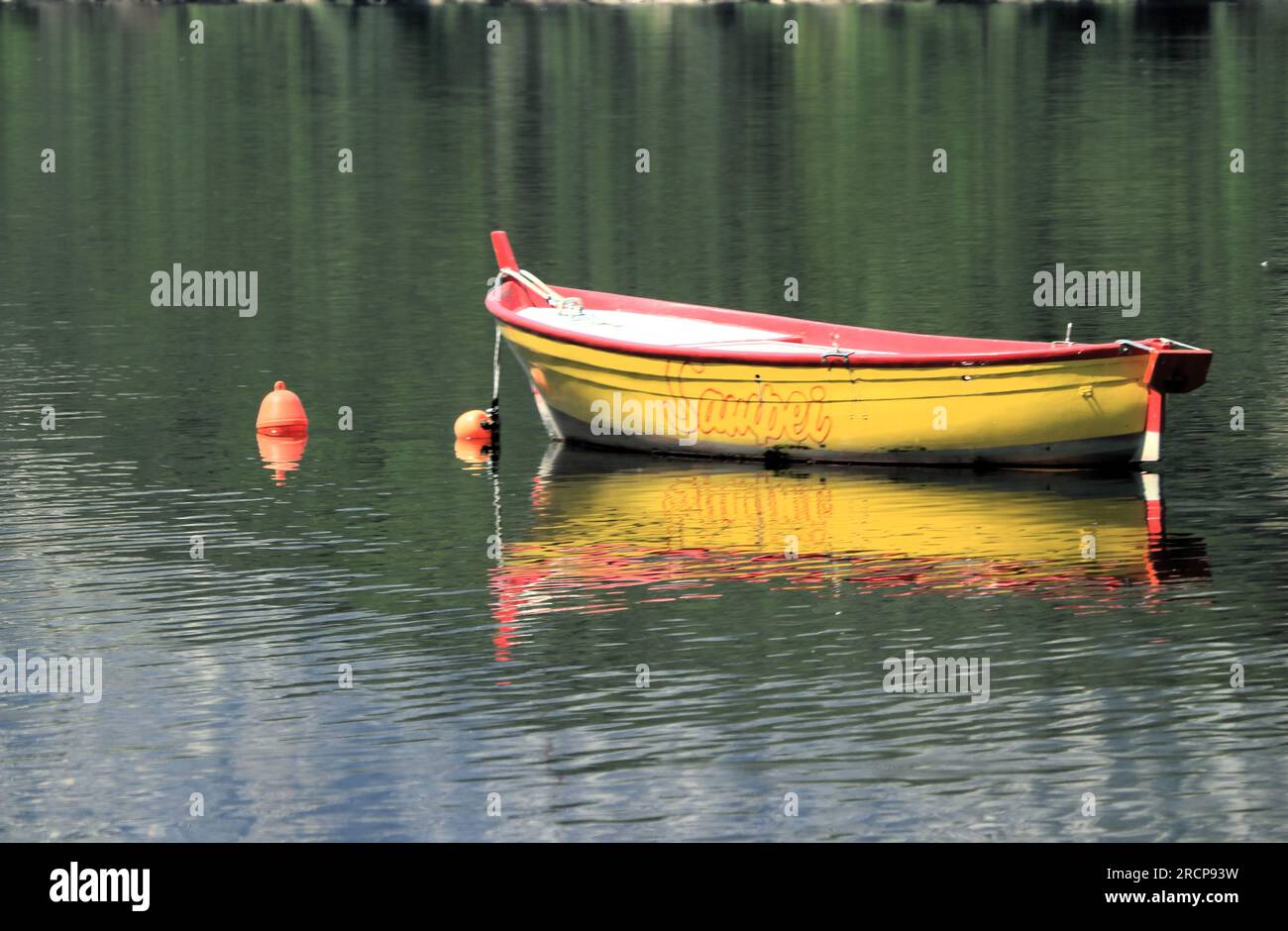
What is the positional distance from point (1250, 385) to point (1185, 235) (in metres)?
18.1

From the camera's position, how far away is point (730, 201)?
199 ft

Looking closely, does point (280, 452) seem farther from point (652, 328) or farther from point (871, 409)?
point (871, 409)

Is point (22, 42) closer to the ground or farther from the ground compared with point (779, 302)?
farther from the ground

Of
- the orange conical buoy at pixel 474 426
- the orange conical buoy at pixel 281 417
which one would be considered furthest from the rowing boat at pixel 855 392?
the orange conical buoy at pixel 281 417

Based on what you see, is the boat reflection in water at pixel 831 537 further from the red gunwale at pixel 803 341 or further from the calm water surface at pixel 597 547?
the red gunwale at pixel 803 341

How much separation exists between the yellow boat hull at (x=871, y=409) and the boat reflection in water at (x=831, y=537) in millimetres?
331

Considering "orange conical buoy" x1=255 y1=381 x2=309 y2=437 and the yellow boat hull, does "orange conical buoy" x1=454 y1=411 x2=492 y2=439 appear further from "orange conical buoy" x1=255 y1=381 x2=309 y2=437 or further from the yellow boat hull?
"orange conical buoy" x1=255 y1=381 x2=309 y2=437

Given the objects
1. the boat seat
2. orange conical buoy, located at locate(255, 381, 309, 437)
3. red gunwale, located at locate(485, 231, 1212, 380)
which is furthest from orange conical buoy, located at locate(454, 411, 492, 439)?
orange conical buoy, located at locate(255, 381, 309, 437)

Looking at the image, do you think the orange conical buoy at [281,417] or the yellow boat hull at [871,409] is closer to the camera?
the yellow boat hull at [871,409]

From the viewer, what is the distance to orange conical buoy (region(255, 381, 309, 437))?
33.1m

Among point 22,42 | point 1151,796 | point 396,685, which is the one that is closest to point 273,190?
point 396,685

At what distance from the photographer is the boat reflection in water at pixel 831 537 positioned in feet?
78.1

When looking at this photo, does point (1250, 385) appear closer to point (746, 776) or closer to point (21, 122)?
point (746, 776)

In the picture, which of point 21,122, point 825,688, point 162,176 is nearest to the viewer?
point 825,688
